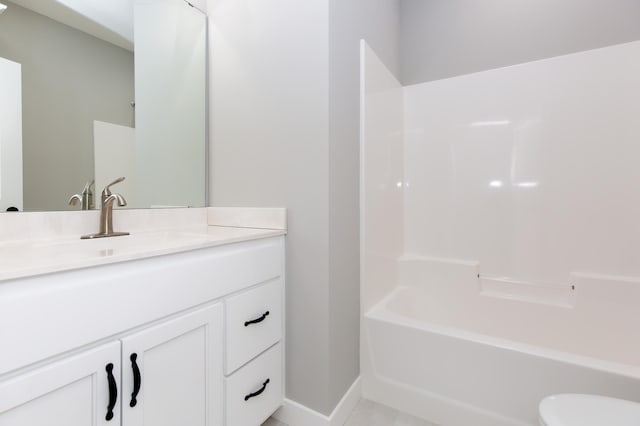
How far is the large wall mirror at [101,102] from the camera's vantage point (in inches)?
40.5

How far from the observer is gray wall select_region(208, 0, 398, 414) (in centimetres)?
126

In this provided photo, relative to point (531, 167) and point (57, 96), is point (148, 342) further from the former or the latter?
point (531, 167)

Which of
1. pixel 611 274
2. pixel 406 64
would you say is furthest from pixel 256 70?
pixel 611 274

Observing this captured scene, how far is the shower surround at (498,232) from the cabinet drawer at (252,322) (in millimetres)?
506

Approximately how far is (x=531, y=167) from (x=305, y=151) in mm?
1486

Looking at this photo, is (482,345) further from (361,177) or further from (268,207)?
(268,207)

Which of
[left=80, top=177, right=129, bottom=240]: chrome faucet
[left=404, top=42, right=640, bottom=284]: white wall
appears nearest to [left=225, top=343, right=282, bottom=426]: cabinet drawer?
[left=80, top=177, right=129, bottom=240]: chrome faucet

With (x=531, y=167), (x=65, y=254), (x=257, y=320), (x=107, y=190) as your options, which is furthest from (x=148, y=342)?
(x=531, y=167)

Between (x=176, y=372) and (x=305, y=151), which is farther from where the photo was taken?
(x=305, y=151)

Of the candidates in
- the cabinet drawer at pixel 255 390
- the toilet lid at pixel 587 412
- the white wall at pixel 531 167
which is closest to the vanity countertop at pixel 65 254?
the cabinet drawer at pixel 255 390

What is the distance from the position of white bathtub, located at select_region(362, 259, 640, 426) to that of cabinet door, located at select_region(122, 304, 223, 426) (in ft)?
2.68

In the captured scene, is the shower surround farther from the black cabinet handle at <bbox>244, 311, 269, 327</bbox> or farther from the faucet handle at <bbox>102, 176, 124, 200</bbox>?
the faucet handle at <bbox>102, 176, 124, 200</bbox>

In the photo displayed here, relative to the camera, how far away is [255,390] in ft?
3.87

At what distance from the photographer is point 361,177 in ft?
5.06
